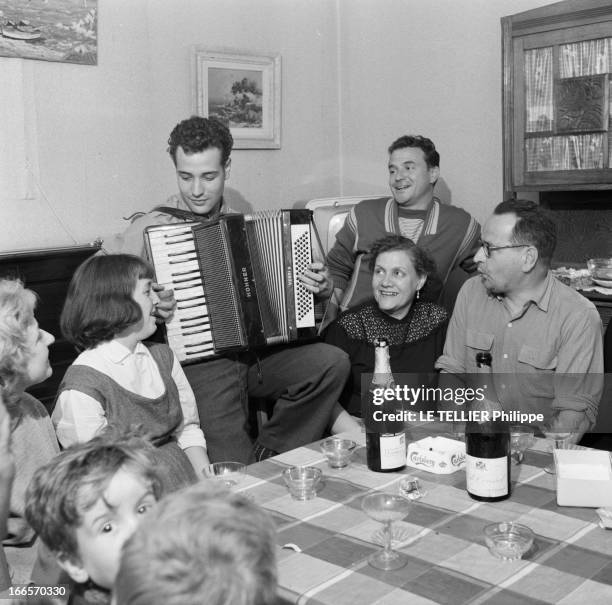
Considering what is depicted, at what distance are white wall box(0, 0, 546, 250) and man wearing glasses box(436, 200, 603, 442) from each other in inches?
66.3

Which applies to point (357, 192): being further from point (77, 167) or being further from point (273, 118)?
point (77, 167)

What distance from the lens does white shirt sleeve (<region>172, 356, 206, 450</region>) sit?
2.47m

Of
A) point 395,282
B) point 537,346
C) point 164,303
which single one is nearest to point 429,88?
point 395,282

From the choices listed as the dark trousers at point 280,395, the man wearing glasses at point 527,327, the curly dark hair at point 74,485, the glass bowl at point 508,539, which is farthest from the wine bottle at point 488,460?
the dark trousers at point 280,395

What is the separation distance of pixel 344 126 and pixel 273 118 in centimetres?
56

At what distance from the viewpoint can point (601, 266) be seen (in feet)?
11.7

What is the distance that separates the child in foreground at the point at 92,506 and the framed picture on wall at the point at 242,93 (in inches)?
134

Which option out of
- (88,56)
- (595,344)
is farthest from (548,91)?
(88,56)

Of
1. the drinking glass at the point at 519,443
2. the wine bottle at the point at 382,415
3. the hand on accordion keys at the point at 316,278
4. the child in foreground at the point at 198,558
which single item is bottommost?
the drinking glass at the point at 519,443

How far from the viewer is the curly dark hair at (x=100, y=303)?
2311 mm

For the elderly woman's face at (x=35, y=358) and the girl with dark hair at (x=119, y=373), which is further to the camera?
the girl with dark hair at (x=119, y=373)

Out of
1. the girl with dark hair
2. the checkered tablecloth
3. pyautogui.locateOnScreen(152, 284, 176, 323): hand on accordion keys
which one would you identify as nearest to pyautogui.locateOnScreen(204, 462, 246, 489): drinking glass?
the checkered tablecloth

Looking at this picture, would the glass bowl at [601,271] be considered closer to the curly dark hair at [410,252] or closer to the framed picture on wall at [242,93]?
the curly dark hair at [410,252]

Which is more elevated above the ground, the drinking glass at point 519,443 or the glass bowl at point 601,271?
the glass bowl at point 601,271
